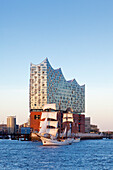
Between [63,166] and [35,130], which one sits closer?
[63,166]

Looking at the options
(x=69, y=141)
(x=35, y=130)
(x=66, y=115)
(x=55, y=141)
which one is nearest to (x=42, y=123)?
(x=55, y=141)

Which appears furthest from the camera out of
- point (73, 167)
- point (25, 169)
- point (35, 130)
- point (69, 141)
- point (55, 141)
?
point (35, 130)

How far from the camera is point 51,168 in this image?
59.8 metres

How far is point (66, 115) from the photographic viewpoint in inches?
6924

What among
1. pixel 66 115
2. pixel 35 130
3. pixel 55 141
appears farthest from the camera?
pixel 35 130

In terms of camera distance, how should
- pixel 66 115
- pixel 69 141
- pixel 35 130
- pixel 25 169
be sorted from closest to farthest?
pixel 25 169 → pixel 69 141 → pixel 66 115 → pixel 35 130

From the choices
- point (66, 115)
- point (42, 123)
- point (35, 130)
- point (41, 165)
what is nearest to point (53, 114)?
point (42, 123)

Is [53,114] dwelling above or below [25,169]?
above

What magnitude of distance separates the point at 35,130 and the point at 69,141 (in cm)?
5141

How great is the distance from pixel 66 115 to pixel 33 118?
29.7m

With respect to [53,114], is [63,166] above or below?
below

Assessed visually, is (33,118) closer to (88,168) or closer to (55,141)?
(55,141)

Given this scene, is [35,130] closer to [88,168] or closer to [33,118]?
[33,118]

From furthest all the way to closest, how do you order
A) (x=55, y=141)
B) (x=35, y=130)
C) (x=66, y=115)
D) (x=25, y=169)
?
(x=35, y=130) < (x=66, y=115) < (x=55, y=141) < (x=25, y=169)
